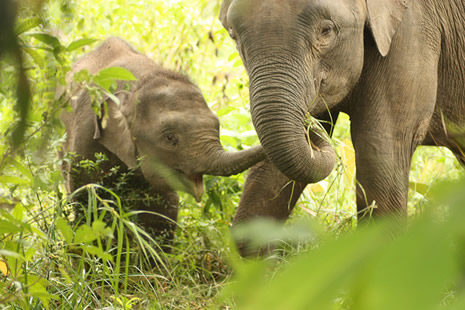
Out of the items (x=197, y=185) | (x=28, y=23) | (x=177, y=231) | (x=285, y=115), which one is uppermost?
(x=28, y=23)

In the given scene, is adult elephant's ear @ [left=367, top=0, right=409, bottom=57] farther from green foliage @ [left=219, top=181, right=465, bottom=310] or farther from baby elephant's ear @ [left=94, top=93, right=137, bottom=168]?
green foliage @ [left=219, top=181, right=465, bottom=310]

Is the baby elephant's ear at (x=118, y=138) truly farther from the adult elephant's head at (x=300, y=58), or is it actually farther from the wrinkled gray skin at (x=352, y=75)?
the adult elephant's head at (x=300, y=58)

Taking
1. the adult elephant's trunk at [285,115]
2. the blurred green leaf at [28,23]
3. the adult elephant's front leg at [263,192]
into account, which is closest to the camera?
the blurred green leaf at [28,23]

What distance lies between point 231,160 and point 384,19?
1195mm

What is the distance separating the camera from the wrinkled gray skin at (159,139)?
4129 millimetres

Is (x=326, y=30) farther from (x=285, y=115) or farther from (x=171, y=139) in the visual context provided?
(x=171, y=139)

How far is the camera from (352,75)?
324cm

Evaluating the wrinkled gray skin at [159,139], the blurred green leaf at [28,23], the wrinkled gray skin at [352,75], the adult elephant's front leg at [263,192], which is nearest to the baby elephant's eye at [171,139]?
the wrinkled gray skin at [159,139]

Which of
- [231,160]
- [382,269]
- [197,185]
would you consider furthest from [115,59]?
[382,269]

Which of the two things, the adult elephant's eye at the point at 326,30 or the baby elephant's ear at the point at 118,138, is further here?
the baby elephant's ear at the point at 118,138

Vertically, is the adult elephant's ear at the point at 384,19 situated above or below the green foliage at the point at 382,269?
below

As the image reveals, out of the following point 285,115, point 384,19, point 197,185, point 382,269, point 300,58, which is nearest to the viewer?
point 382,269

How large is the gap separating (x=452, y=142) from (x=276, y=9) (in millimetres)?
1237

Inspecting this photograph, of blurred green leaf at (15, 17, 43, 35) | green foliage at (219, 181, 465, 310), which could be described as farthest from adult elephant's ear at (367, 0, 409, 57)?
green foliage at (219, 181, 465, 310)
